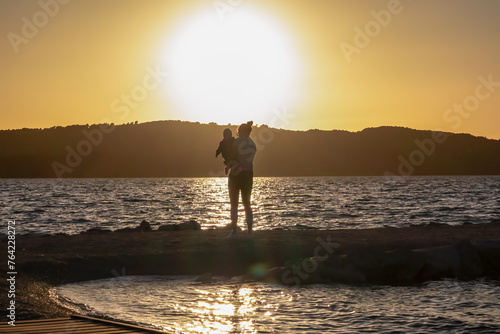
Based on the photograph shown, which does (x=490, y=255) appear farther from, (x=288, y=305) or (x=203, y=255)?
(x=203, y=255)

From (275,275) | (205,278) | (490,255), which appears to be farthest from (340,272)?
(490,255)

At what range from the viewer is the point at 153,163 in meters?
191

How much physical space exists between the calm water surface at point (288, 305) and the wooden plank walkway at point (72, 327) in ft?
2.75

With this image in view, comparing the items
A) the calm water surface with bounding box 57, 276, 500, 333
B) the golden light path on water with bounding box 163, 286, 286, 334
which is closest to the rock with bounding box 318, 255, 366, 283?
the calm water surface with bounding box 57, 276, 500, 333

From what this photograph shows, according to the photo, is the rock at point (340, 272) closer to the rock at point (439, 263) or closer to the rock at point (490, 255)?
the rock at point (439, 263)

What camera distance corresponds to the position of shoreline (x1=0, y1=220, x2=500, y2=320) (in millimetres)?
11266

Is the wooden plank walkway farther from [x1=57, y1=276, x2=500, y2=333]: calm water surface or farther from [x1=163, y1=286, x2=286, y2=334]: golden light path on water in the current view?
[x1=163, y1=286, x2=286, y2=334]: golden light path on water

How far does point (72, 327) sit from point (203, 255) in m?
5.69

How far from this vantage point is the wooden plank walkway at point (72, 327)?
6.62 metres

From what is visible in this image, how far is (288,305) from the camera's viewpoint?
30.2 ft

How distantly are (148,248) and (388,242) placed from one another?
5086 mm

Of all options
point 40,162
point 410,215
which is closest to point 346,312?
point 410,215

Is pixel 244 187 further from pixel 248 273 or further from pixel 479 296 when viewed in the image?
pixel 479 296

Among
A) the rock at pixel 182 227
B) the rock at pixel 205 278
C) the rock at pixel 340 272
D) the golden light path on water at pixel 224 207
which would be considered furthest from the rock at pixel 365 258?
the golden light path on water at pixel 224 207
